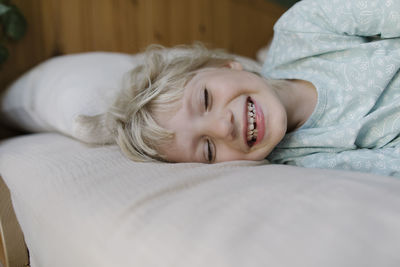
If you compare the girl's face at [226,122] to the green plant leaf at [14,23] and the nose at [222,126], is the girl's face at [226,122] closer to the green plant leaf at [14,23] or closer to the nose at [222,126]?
the nose at [222,126]

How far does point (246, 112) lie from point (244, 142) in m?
0.07

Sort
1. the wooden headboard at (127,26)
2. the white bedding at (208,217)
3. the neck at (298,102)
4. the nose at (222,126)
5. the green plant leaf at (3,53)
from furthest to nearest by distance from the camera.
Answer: the wooden headboard at (127,26), the green plant leaf at (3,53), the neck at (298,102), the nose at (222,126), the white bedding at (208,217)

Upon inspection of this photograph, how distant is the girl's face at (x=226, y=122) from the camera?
755 millimetres

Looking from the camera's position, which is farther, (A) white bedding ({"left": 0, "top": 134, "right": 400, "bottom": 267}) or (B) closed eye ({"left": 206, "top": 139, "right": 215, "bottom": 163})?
(B) closed eye ({"left": 206, "top": 139, "right": 215, "bottom": 163})

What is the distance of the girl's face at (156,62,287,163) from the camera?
2.48 ft

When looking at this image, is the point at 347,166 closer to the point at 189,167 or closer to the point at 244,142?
the point at 244,142

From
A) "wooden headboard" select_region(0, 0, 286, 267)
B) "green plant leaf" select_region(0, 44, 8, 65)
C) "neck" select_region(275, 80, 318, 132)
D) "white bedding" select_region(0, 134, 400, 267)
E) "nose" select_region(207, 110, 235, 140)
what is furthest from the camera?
"wooden headboard" select_region(0, 0, 286, 267)

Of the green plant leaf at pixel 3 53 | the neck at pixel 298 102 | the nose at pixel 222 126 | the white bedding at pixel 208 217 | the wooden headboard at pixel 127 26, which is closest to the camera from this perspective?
the white bedding at pixel 208 217

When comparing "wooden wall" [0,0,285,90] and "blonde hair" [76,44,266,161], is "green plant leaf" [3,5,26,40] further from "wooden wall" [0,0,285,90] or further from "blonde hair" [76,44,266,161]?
"blonde hair" [76,44,266,161]

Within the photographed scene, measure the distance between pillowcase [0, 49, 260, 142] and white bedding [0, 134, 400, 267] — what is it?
29cm

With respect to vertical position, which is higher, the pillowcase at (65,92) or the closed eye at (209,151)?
the pillowcase at (65,92)

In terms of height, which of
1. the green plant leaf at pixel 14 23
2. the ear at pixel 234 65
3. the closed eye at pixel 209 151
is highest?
the green plant leaf at pixel 14 23

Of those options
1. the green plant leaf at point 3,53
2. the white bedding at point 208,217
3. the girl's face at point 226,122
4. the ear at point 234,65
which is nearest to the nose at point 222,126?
the girl's face at point 226,122

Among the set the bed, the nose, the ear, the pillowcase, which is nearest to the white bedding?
the bed
